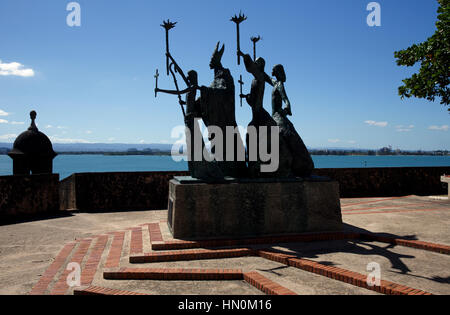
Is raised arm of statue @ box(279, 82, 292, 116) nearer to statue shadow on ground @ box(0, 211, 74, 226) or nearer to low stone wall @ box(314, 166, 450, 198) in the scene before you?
low stone wall @ box(314, 166, 450, 198)

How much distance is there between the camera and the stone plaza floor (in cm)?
495

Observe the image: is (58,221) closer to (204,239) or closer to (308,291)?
(204,239)

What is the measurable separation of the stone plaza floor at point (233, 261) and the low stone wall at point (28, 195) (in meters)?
2.18

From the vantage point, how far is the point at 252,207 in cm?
772

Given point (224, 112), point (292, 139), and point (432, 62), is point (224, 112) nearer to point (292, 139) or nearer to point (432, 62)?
point (292, 139)

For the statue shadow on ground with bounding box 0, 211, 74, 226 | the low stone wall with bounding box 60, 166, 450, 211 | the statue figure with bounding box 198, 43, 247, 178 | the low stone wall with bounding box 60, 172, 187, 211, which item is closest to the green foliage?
the statue figure with bounding box 198, 43, 247, 178

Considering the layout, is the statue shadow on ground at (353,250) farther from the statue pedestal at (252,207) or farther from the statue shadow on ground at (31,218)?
the statue shadow on ground at (31,218)

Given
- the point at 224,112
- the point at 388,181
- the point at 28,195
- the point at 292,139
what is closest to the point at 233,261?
the point at 292,139

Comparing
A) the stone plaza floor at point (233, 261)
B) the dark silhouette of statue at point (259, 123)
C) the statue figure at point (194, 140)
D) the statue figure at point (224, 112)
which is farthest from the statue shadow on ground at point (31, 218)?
the dark silhouette of statue at point (259, 123)

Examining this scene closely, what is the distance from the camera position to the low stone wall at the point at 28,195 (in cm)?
1127

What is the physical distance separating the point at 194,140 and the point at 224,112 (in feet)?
3.57

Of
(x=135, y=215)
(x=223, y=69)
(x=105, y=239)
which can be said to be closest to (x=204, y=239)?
(x=105, y=239)

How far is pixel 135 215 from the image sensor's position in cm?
1179
